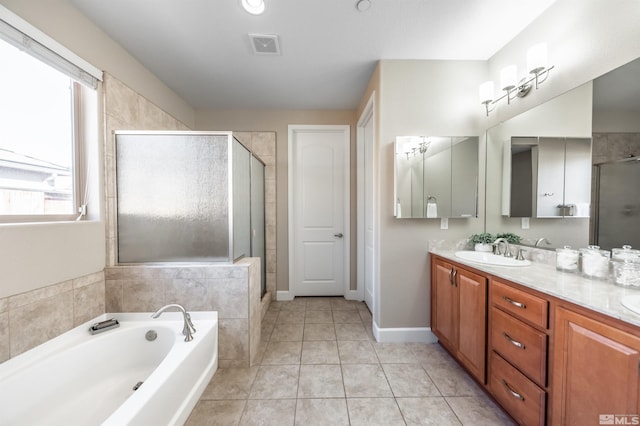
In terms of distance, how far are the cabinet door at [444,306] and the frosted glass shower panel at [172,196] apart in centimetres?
175

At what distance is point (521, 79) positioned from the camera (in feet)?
5.83

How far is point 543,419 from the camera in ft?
3.46

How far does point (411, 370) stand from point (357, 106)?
2.91 m

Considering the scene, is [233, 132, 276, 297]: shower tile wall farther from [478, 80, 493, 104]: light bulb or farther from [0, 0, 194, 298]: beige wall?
[478, 80, 493, 104]: light bulb

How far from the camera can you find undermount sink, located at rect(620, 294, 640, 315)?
0.81 m

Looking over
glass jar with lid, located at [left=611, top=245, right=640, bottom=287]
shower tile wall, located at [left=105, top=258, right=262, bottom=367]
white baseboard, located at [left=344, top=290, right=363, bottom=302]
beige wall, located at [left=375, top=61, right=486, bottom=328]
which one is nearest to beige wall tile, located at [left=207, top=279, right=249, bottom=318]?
shower tile wall, located at [left=105, top=258, right=262, bottom=367]

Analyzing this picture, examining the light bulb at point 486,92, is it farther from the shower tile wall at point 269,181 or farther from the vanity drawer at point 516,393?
the shower tile wall at point 269,181

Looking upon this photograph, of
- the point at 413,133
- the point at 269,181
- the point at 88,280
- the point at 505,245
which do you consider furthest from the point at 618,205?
the point at 88,280

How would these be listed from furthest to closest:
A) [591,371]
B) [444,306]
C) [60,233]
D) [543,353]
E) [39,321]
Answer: [444,306], [60,233], [39,321], [543,353], [591,371]

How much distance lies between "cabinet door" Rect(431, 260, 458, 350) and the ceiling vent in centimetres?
224

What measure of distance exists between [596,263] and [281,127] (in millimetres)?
3090

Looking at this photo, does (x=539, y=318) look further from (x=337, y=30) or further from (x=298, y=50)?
(x=298, y=50)

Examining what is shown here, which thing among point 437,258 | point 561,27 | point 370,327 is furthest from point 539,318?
point 561,27

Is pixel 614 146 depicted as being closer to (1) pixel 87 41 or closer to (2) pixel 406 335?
(2) pixel 406 335
